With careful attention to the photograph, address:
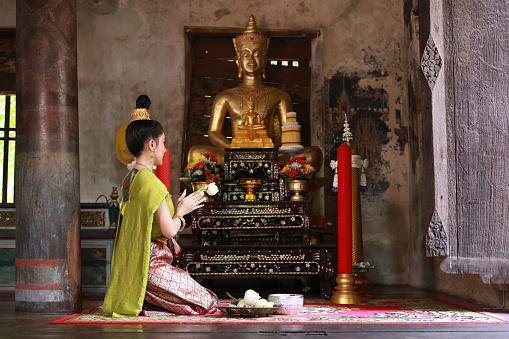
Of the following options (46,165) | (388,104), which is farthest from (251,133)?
(46,165)

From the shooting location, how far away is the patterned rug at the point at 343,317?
338 cm

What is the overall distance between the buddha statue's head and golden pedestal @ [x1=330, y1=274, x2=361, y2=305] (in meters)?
3.04

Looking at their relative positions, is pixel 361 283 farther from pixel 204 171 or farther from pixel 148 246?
pixel 148 246

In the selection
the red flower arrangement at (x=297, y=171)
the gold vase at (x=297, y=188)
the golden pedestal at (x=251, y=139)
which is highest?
the golden pedestal at (x=251, y=139)

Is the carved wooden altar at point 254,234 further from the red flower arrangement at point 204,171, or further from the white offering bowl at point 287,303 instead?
the white offering bowl at point 287,303

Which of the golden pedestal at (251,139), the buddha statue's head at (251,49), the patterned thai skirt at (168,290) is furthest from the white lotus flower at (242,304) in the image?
the buddha statue's head at (251,49)

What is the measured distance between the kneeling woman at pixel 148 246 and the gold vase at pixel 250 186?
1847 mm

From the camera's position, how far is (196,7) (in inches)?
282

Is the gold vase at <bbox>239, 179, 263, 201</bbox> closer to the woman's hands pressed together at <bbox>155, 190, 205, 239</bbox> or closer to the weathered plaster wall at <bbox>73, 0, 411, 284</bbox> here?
the weathered plaster wall at <bbox>73, 0, 411, 284</bbox>

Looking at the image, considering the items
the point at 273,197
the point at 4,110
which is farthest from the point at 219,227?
the point at 4,110

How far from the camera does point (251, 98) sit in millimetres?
6895

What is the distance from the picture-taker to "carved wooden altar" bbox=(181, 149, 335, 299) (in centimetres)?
501

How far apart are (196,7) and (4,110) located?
275 cm

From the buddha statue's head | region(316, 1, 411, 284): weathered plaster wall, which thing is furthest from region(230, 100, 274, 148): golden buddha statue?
region(316, 1, 411, 284): weathered plaster wall
